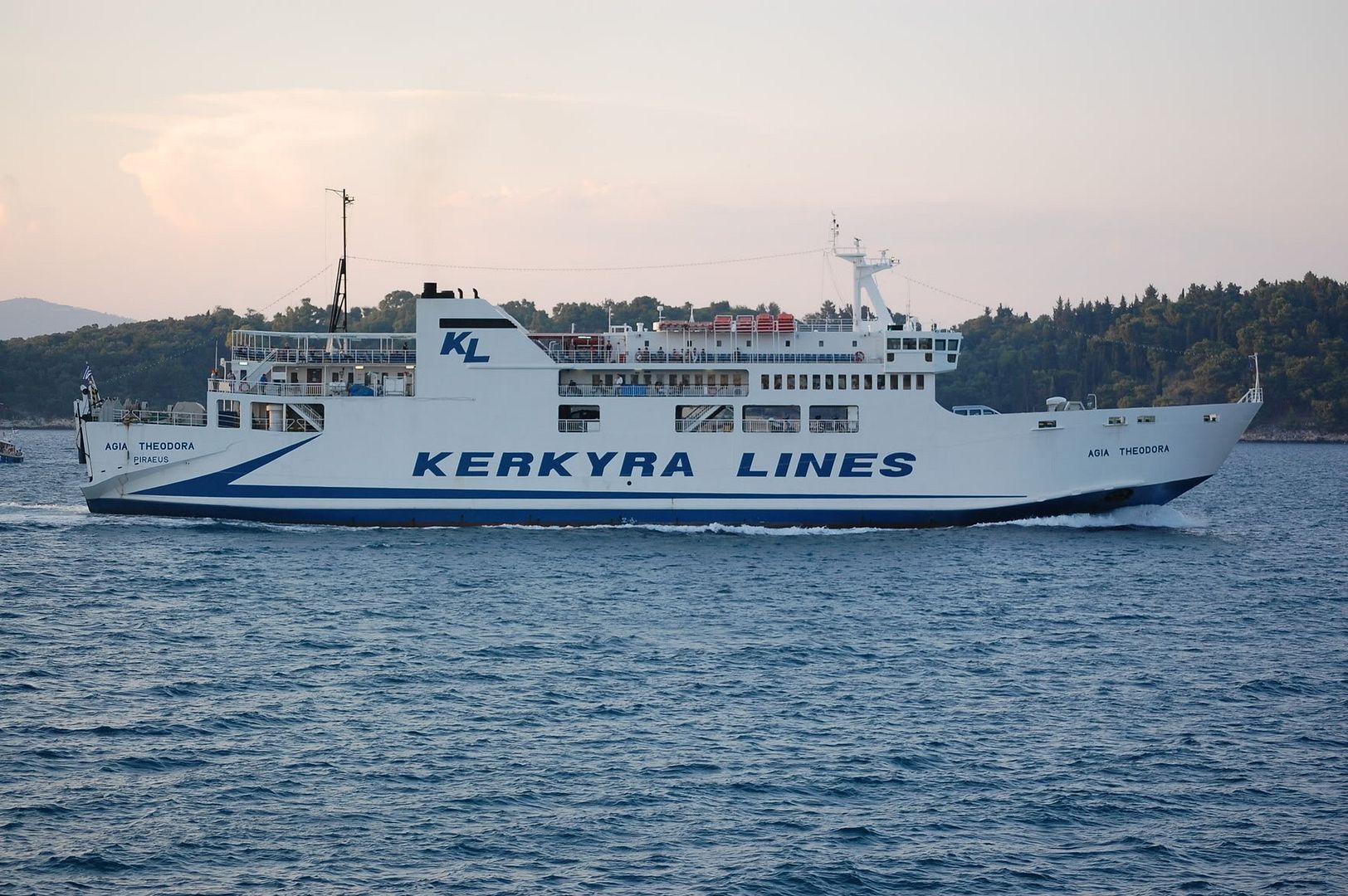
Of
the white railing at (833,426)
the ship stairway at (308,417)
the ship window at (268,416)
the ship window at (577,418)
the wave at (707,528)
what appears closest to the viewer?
the wave at (707,528)

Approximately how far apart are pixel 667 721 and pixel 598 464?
20.5 metres

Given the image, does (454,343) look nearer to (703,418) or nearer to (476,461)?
(476,461)

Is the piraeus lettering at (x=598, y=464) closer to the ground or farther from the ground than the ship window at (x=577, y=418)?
closer to the ground

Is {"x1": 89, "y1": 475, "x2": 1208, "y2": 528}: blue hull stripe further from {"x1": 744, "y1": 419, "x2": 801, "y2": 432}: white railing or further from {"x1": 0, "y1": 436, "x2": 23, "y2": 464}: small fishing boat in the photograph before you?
{"x1": 0, "y1": 436, "x2": 23, "y2": 464}: small fishing boat

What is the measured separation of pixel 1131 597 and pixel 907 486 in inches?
404

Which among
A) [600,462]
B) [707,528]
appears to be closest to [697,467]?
[707,528]

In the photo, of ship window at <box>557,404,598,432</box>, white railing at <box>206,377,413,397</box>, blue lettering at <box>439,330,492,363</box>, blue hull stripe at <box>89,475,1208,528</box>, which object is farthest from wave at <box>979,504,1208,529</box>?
white railing at <box>206,377,413,397</box>

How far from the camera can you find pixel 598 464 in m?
40.9

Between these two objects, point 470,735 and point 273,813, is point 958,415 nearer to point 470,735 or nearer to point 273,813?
point 470,735

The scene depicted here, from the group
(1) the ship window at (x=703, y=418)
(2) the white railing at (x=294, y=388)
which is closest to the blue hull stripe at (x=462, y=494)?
(2) the white railing at (x=294, y=388)

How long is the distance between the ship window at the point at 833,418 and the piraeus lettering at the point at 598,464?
0.89 meters

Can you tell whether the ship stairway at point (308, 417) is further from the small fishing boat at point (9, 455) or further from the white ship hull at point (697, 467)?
the small fishing boat at point (9, 455)

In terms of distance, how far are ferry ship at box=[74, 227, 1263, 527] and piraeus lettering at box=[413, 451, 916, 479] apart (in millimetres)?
52

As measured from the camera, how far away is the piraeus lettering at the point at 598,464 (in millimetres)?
40781
